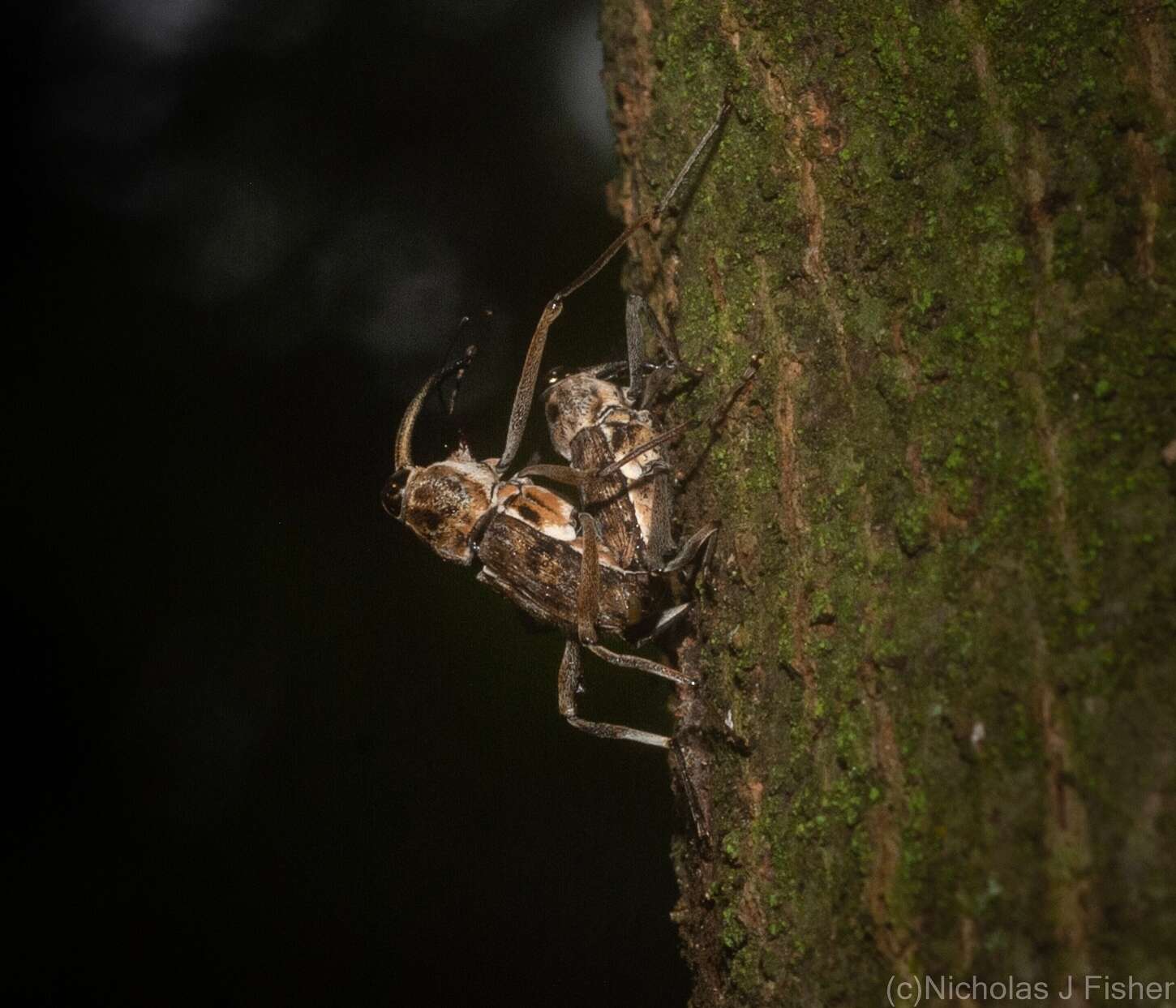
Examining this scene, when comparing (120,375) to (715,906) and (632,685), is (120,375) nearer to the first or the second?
(632,685)

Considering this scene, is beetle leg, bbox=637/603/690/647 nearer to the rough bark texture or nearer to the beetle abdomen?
the beetle abdomen

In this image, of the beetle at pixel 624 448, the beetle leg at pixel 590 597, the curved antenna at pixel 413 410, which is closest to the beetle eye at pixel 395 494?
the curved antenna at pixel 413 410

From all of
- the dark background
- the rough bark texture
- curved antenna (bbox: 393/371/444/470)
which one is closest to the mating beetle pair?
curved antenna (bbox: 393/371/444/470)

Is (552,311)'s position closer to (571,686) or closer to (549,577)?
(549,577)

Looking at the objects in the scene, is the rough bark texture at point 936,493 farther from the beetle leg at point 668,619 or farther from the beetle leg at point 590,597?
the beetle leg at point 590,597

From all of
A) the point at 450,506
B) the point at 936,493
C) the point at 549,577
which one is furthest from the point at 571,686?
the point at 936,493
